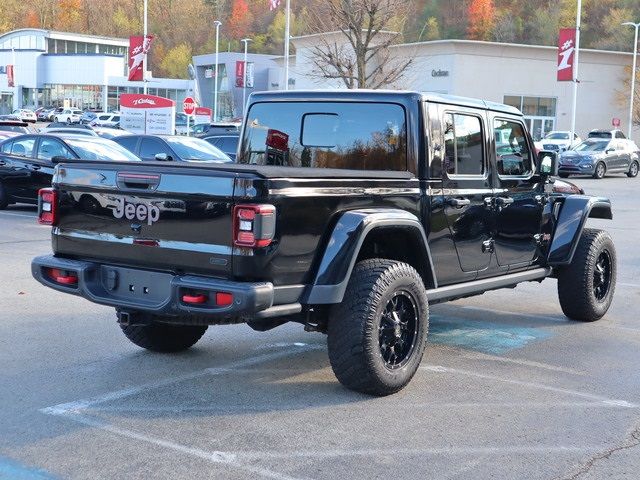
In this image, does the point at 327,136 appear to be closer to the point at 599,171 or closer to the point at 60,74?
the point at 599,171

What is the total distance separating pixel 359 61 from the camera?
29.7m

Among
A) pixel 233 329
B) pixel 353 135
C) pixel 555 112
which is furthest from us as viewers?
pixel 555 112

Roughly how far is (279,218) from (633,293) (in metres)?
6.39

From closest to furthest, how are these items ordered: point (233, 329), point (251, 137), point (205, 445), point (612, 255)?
point (205, 445)
point (251, 137)
point (233, 329)
point (612, 255)

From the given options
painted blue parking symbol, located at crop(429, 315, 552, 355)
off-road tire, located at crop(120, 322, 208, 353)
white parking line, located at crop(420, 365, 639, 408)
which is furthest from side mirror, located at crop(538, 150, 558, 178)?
off-road tire, located at crop(120, 322, 208, 353)

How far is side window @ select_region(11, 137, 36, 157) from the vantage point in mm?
16906

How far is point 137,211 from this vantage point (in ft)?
18.0

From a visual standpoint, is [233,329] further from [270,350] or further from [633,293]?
[633,293]

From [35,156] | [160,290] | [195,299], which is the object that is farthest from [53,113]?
[195,299]

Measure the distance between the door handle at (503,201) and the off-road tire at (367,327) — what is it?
1616mm

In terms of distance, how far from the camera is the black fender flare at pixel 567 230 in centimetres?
785

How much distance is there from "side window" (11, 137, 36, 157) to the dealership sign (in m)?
12.4

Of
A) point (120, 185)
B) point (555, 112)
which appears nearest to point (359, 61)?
point (120, 185)

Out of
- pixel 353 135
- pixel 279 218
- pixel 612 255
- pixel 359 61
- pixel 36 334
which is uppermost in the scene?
pixel 359 61
